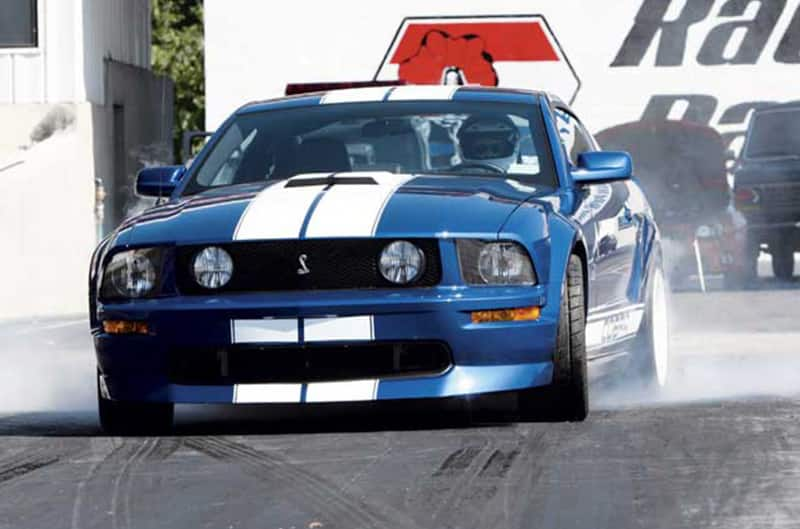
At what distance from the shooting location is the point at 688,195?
82.1 ft

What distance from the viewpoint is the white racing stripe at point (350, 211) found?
8.10 m

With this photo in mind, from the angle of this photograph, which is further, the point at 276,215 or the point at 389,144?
the point at 389,144

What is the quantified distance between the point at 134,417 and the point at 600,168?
2.12m

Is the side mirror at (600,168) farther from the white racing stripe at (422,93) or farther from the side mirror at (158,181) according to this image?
the side mirror at (158,181)

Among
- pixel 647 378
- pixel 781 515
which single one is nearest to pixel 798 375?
pixel 647 378

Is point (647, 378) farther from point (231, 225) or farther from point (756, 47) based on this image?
point (756, 47)

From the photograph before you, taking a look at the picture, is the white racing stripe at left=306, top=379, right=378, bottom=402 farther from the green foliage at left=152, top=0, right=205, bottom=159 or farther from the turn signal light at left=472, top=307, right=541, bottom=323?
the green foliage at left=152, top=0, right=205, bottom=159

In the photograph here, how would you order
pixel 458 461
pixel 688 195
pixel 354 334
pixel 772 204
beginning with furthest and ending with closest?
pixel 688 195, pixel 772 204, pixel 354 334, pixel 458 461

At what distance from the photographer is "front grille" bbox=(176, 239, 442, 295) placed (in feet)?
26.5

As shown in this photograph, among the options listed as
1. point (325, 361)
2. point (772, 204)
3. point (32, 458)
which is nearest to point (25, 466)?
point (32, 458)

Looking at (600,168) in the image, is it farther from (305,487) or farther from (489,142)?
(305,487)

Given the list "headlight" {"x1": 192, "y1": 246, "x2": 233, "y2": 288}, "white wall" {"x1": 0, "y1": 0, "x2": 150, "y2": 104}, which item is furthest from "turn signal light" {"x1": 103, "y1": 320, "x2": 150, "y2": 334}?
"white wall" {"x1": 0, "y1": 0, "x2": 150, "y2": 104}

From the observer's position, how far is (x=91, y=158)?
2738 centimetres

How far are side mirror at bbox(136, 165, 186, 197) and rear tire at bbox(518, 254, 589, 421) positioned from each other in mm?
1871
